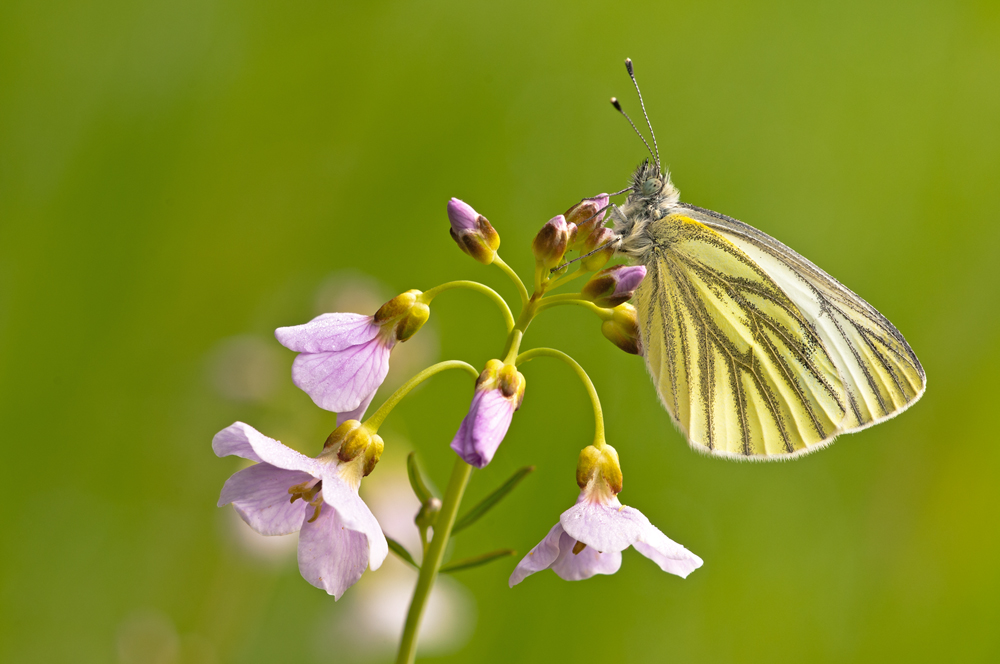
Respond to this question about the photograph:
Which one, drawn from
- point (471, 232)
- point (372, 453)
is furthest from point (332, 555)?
point (471, 232)

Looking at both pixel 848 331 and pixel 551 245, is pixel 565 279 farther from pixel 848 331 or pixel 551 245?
pixel 848 331

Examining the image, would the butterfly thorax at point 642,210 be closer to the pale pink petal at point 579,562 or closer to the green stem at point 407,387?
the green stem at point 407,387

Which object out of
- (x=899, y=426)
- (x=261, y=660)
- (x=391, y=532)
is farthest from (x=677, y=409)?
(x=899, y=426)

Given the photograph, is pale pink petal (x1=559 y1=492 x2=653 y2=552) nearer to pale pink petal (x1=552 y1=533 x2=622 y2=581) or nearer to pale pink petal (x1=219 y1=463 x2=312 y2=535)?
pale pink petal (x1=552 y1=533 x2=622 y2=581)

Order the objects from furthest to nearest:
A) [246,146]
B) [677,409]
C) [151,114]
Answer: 1. [246,146]
2. [151,114]
3. [677,409]

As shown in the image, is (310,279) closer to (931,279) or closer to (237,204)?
(237,204)

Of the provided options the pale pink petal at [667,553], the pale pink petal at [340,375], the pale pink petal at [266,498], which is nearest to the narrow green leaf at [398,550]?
the pale pink petal at [266,498]
